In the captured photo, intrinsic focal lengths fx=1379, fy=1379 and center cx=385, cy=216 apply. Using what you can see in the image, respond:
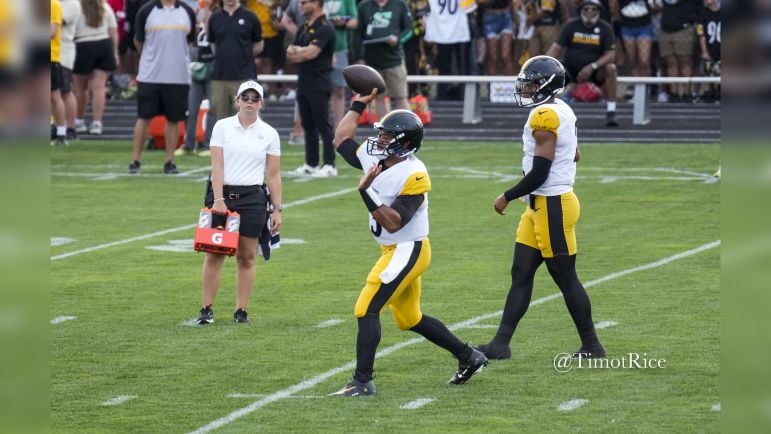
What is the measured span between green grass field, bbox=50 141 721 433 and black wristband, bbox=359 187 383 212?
93 centimetres

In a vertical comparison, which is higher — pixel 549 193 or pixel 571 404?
pixel 549 193

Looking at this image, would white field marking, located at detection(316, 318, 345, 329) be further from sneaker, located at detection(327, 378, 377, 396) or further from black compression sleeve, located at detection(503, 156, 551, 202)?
sneaker, located at detection(327, 378, 377, 396)

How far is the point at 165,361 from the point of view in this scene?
7762mm

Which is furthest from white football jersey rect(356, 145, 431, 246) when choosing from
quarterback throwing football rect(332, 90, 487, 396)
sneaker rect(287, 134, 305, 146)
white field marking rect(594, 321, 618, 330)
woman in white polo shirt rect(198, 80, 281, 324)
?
sneaker rect(287, 134, 305, 146)

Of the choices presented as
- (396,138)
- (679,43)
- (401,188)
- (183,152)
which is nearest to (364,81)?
(396,138)

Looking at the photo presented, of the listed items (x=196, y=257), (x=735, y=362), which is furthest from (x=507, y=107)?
(x=735, y=362)

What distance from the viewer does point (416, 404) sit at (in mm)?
6496

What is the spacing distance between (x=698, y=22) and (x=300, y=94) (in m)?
8.40

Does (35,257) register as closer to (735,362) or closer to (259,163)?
(735,362)

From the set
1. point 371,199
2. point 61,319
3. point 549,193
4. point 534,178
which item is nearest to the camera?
point 371,199

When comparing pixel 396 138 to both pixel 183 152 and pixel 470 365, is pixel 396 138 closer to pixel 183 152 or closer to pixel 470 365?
pixel 470 365

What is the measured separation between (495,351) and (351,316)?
5.92 ft

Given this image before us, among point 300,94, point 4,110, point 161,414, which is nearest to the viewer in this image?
point 4,110

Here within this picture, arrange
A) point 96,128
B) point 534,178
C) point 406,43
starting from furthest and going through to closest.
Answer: point 406,43 < point 96,128 < point 534,178
